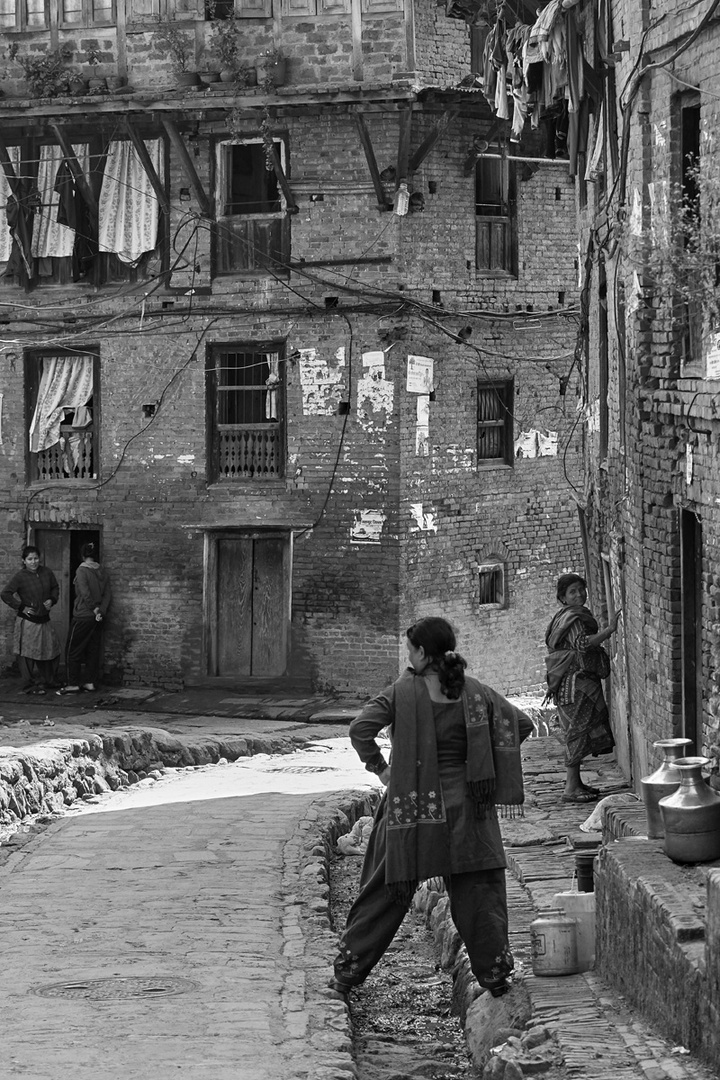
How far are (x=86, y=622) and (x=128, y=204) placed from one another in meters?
5.37

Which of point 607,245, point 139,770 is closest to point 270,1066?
point 139,770

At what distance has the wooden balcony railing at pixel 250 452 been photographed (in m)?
21.1

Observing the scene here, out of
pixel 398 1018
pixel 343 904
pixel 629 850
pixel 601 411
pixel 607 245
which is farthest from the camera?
pixel 601 411

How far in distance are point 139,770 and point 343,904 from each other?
4070mm

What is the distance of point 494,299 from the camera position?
21.2 m

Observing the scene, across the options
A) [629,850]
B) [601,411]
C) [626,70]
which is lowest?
[629,850]

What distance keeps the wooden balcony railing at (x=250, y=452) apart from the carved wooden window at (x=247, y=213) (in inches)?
78.6

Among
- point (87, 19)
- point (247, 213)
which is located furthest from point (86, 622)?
point (87, 19)

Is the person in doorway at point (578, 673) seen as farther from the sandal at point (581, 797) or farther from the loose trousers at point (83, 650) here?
the loose trousers at point (83, 650)

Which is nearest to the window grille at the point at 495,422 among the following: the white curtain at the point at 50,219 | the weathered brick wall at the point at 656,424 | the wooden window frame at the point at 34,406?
the wooden window frame at the point at 34,406

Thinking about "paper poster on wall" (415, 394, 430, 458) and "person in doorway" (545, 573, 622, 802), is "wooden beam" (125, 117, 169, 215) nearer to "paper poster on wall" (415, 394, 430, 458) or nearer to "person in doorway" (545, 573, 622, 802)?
"paper poster on wall" (415, 394, 430, 458)

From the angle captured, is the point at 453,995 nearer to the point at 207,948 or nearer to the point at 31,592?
the point at 207,948

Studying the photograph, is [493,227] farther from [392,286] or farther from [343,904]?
[343,904]

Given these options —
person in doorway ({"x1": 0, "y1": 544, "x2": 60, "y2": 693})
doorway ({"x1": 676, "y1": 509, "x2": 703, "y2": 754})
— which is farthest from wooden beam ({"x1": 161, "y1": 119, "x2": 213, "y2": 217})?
doorway ({"x1": 676, "y1": 509, "x2": 703, "y2": 754})
